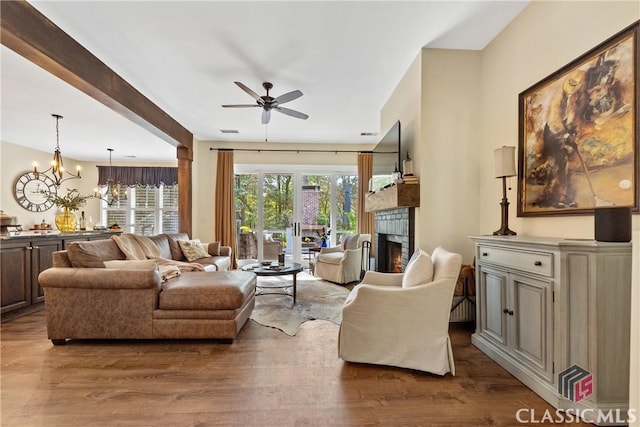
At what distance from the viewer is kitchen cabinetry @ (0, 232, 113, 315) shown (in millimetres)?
3406

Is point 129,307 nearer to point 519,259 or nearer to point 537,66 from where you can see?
point 519,259

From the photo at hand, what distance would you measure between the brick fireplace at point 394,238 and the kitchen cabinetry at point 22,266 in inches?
175

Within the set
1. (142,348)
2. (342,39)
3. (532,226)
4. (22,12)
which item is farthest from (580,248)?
(22,12)

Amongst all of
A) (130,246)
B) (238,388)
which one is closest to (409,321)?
(238,388)

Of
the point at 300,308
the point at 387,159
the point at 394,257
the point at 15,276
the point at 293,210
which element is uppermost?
the point at 387,159

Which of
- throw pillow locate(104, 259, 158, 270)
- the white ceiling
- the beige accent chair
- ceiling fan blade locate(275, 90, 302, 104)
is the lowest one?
the beige accent chair

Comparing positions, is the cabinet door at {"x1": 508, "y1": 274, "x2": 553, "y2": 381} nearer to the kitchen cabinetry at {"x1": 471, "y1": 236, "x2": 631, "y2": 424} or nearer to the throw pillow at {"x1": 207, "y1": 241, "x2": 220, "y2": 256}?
the kitchen cabinetry at {"x1": 471, "y1": 236, "x2": 631, "y2": 424}

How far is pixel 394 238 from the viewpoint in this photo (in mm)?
4004

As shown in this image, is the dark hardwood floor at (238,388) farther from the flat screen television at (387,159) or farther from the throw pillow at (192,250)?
the throw pillow at (192,250)

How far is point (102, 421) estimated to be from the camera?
5.58ft

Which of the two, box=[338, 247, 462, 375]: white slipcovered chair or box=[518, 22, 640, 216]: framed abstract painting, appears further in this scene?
box=[338, 247, 462, 375]: white slipcovered chair

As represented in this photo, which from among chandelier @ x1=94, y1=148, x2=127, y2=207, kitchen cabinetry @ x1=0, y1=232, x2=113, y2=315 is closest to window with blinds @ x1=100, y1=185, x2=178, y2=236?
chandelier @ x1=94, y1=148, x2=127, y2=207

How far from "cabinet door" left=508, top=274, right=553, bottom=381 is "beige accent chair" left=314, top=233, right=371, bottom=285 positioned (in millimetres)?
3068

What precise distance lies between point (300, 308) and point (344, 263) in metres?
1.53
